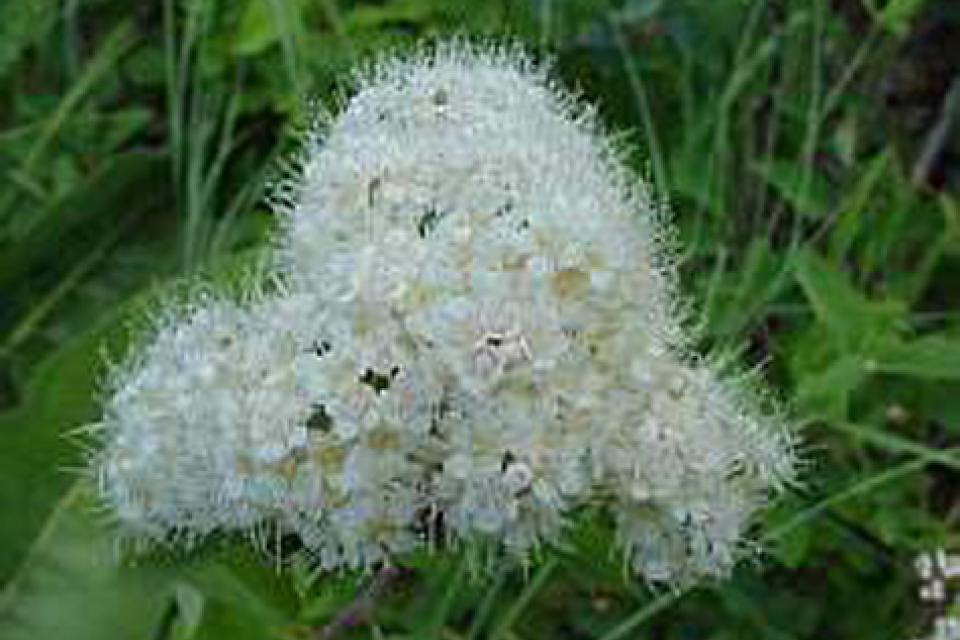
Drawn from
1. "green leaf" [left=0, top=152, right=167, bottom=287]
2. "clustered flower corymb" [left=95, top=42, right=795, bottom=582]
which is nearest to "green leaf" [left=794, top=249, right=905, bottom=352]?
"clustered flower corymb" [left=95, top=42, right=795, bottom=582]

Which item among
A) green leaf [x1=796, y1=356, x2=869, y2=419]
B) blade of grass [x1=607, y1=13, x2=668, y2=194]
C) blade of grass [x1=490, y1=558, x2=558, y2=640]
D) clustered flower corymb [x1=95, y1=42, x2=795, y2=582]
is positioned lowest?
blade of grass [x1=490, y1=558, x2=558, y2=640]

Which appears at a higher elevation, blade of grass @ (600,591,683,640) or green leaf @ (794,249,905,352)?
green leaf @ (794,249,905,352)

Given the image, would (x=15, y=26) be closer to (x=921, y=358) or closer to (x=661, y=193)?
(x=661, y=193)

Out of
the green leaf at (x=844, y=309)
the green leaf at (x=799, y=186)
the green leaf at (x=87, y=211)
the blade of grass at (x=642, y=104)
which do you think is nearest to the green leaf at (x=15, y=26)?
the green leaf at (x=87, y=211)

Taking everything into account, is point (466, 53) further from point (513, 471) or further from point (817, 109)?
point (817, 109)

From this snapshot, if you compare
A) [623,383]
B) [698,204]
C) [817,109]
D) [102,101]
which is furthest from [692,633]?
[102,101]

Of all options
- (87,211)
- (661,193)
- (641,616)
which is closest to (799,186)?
(661,193)

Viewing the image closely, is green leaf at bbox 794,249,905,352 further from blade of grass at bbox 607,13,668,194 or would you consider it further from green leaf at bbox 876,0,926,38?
green leaf at bbox 876,0,926,38
